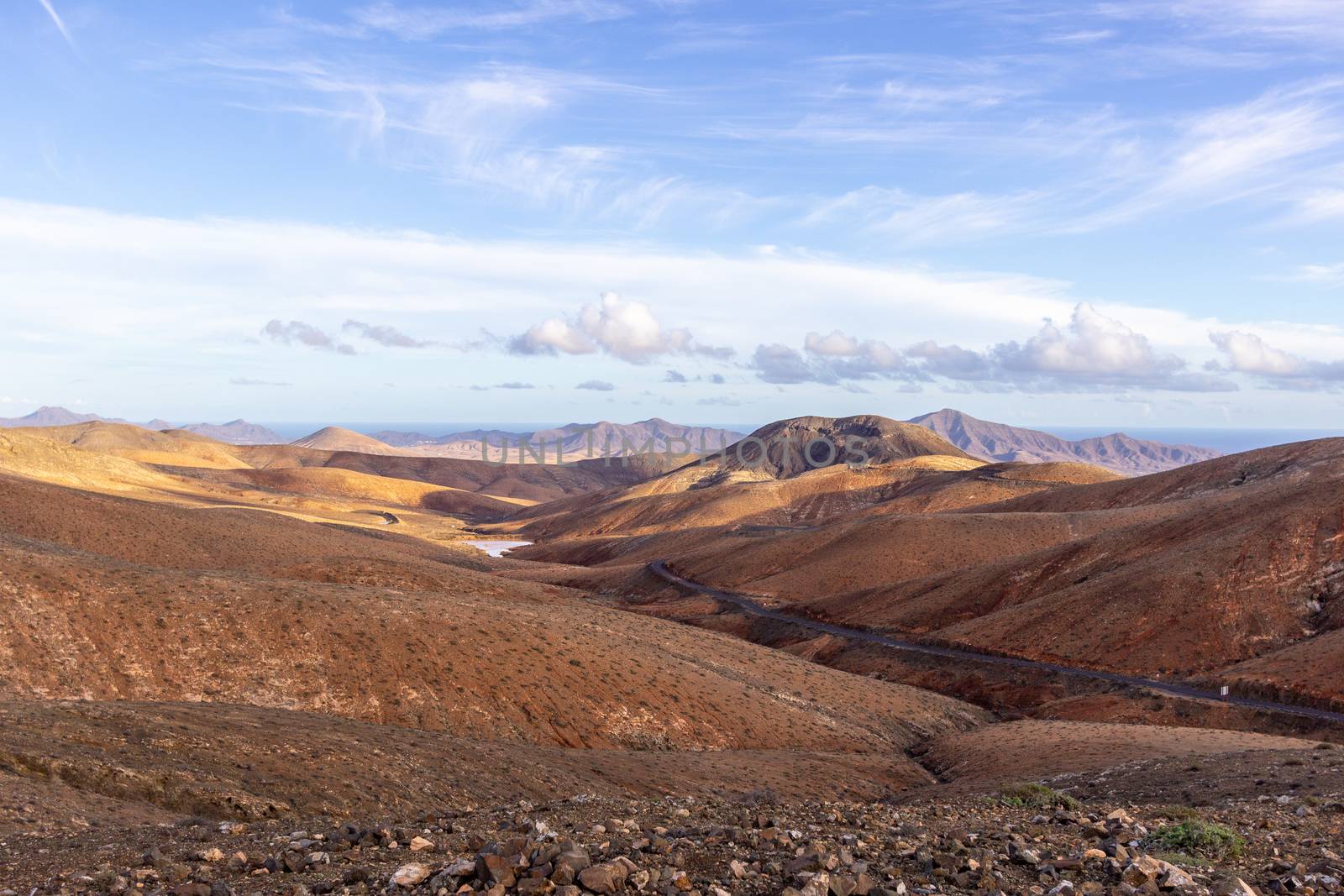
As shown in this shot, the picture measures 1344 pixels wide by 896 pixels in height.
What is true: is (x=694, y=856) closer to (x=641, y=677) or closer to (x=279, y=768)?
(x=279, y=768)

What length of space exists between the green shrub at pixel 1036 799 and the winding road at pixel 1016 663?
2634cm

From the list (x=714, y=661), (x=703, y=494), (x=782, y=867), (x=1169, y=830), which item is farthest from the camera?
(x=703, y=494)

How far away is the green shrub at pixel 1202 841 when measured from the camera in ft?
36.5

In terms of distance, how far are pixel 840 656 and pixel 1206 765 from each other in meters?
38.0

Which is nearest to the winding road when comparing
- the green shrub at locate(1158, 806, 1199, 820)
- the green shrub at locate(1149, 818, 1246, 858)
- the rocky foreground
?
the green shrub at locate(1158, 806, 1199, 820)

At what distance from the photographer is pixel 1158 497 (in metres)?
98.3

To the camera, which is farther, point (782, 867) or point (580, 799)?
point (580, 799)

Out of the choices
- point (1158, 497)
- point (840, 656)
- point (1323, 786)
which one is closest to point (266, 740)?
point (1323, 786)

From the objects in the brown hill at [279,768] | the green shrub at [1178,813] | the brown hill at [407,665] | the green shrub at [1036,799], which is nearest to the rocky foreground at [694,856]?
the green shrub at [1178,813]

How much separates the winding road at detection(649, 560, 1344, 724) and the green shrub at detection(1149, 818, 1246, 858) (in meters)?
33.6

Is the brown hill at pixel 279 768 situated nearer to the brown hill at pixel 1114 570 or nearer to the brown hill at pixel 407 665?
the brown hill at pixel 407 665

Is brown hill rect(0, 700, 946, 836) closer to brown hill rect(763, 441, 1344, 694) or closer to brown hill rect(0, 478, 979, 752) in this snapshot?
brown hill rect(0, 478, 979, 752)

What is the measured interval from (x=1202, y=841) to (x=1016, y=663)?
144 feet

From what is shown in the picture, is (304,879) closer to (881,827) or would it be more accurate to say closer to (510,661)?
(881,827)
